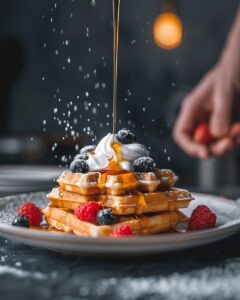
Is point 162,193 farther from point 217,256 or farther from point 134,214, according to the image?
point 217,256

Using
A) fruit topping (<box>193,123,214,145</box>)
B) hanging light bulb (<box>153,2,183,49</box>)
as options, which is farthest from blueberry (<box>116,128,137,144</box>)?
hanging light bulb (<box>153,2,183,49</box>)

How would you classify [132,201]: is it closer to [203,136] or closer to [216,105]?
[203,136]

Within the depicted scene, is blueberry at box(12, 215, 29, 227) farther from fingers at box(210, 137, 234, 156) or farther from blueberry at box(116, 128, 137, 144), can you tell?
fingers at box(210, 137, 234, 156)

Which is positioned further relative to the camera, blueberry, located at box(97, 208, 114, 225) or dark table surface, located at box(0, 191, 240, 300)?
blueberry, located at box(97, 208, 114, 225)

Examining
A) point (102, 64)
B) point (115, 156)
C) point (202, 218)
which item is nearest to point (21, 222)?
point (115, 156)

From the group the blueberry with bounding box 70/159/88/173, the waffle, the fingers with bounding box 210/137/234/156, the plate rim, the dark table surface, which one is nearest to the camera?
the dark table surface

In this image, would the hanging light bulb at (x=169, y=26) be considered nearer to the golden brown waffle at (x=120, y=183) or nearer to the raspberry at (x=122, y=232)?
the golden brown waffle at (x=120, y=183)
